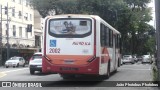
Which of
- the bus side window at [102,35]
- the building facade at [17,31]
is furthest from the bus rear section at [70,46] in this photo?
the building facade at [17,31]

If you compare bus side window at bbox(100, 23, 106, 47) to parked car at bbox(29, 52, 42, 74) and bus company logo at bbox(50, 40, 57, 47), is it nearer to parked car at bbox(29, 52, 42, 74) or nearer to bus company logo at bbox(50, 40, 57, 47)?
bus company logo at bbox(50, 40, 57, 47)

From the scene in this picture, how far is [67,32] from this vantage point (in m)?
18.2

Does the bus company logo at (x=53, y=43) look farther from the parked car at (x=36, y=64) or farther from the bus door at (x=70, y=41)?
the parked car at (x=36, y=64)

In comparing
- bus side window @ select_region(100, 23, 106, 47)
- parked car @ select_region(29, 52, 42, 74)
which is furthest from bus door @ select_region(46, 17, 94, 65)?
parked car @ select_region(29, 52, 42, 74)

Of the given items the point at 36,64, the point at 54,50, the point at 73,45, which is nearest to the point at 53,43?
the point at 54,50

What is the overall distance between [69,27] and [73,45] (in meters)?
0.89

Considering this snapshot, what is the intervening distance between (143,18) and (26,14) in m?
23.5

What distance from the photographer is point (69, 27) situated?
18.2 meters

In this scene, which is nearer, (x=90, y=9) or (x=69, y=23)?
(x=69, y=23)

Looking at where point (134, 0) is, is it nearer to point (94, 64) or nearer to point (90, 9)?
point (90, 9)

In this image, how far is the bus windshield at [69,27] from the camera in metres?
18.1

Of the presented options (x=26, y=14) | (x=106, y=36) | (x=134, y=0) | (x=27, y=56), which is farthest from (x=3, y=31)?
(x=106, y=36)

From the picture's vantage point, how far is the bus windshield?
1814cm

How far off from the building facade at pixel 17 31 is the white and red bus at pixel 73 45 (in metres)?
38.3
